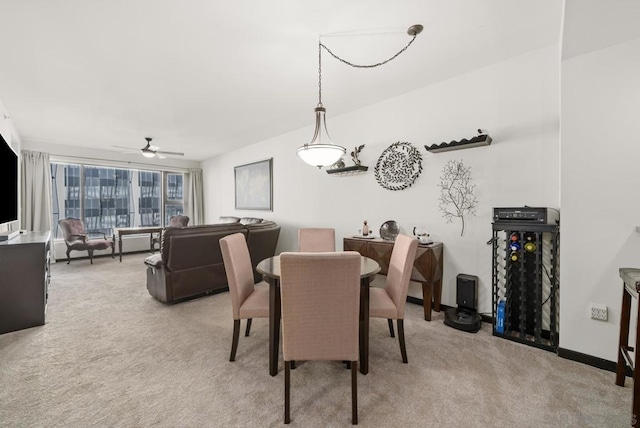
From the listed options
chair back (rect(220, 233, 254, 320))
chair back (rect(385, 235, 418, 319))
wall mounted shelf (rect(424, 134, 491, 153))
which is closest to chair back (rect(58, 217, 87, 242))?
chair back (rect(220, 233, 254, 320))

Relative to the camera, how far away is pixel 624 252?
6.25 feet

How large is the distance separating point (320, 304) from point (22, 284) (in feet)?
10.2

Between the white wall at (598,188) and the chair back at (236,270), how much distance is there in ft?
8.19

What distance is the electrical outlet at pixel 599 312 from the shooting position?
1965 mm

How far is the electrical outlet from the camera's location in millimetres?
1965

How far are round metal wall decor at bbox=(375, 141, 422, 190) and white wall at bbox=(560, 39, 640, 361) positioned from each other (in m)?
1.41

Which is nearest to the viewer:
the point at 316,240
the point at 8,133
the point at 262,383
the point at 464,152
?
the point at 262,383

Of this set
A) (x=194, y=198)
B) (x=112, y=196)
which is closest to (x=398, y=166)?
(x=194, y=198)

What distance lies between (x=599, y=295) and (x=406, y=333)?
145 cm

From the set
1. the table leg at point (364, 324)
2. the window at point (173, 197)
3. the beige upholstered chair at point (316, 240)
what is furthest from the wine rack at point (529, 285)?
the window at point (173, 197)

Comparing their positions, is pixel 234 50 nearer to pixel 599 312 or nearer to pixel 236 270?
pixel 236 270

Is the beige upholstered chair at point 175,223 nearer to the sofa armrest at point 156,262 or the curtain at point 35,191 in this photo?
the curtain at point 35,191

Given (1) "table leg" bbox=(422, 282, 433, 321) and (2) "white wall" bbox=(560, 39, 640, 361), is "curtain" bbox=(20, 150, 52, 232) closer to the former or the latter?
(1) "table leg" bbox=(422, 282, 433, 321)

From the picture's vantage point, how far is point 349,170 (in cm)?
384
